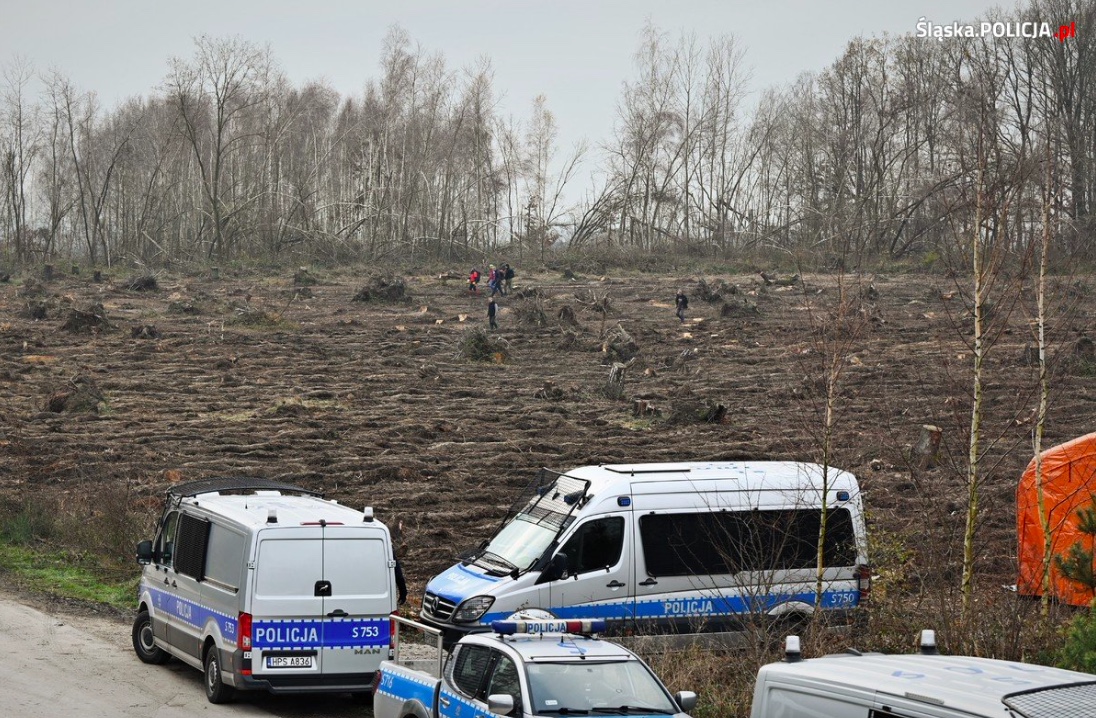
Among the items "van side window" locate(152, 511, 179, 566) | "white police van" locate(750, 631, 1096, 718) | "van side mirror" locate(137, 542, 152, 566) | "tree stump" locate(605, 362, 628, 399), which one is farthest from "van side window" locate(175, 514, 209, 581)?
"tree stump" locate(605, 362, 628, 399)

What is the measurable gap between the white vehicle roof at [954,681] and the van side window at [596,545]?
21.4ft

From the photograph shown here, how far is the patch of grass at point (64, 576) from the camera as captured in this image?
18.2 meters

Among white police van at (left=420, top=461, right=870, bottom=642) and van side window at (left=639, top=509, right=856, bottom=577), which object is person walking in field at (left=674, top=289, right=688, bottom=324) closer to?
white police van at (left=420, top=461, right=870, bottom=642)

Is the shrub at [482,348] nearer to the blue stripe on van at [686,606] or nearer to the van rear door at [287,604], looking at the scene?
the blue stripe on van at [686,606]

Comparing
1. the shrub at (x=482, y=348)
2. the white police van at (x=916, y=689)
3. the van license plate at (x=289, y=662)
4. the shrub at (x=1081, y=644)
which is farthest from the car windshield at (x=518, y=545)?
the shrub at (x=482, y=348)

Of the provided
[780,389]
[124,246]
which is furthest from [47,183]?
[780,389]

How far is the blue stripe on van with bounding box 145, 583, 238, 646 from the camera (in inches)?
480

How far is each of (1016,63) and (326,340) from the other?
4306 cm

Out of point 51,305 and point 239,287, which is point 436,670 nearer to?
point 51,305

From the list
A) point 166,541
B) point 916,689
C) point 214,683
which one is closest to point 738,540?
point 214,683

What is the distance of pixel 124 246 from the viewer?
74.4m

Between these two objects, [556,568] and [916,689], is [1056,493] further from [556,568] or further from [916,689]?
[916,689]

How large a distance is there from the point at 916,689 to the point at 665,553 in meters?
7.92

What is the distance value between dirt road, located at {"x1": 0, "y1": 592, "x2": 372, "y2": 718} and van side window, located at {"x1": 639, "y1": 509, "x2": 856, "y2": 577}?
3801 millimetres
